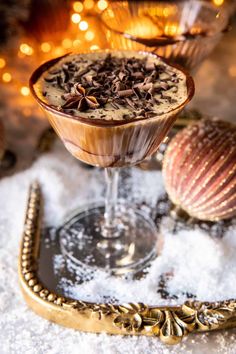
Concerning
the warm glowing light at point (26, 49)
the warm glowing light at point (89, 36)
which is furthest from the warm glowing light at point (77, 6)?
the warm glowing light at point (26, 49)

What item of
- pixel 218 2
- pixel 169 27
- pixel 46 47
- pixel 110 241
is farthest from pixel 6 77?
pixel 218 2

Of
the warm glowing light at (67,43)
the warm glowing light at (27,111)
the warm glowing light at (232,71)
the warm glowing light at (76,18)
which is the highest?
the warm glowing light at (76,18)

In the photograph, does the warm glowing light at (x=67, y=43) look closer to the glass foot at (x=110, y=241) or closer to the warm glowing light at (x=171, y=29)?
the warm glowing light at (x=171, y=29)

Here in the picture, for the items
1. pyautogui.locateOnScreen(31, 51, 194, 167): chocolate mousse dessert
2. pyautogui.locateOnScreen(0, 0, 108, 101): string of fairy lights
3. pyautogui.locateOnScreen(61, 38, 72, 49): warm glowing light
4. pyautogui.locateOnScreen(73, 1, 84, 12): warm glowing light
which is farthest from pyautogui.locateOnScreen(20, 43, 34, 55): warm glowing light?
pyautogui.locateOnScreen(31, 51, 194, 167): chocolate mousse dessert

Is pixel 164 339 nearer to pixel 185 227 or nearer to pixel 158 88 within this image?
pixel 185 227

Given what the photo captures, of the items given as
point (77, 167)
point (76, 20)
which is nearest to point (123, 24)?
point (76, 20)

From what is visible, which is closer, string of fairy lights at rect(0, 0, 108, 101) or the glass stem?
the glass stem

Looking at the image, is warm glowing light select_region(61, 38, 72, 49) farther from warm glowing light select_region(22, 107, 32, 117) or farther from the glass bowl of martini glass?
the glass bowl of martini glass
